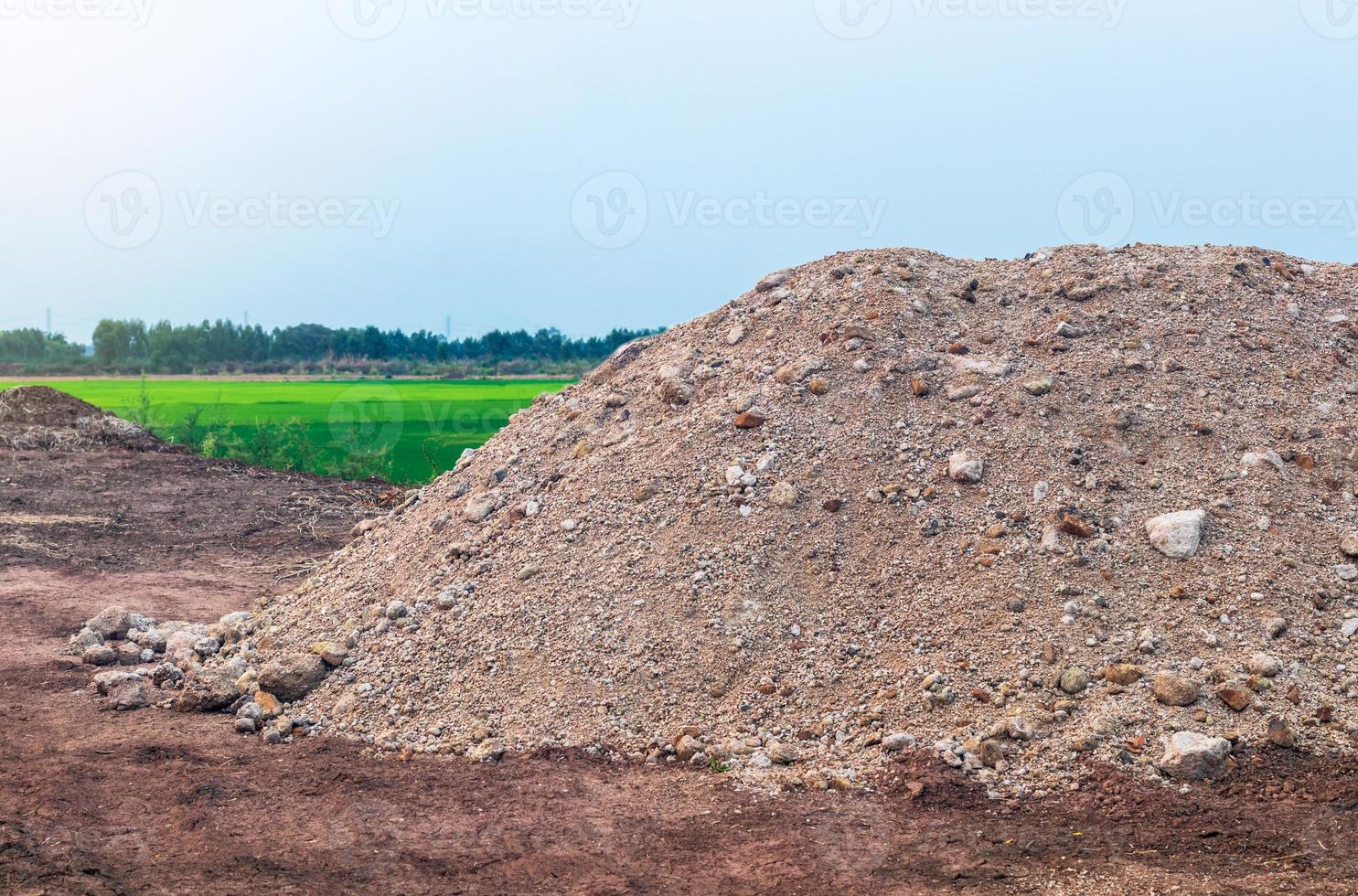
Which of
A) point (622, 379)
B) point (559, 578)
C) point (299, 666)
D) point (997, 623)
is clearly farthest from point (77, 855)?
point (622, 379)

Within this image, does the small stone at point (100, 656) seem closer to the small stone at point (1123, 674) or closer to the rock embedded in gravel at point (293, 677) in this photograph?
the rock embedded in gravel at point (293, 677)

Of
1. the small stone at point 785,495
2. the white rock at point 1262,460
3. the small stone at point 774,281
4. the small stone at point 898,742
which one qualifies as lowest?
the small stone at point 898,742

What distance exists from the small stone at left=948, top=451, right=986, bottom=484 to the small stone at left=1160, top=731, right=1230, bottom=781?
6.92ft

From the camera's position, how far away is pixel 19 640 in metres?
8.38

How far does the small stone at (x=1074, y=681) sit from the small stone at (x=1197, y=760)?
54 centimetres

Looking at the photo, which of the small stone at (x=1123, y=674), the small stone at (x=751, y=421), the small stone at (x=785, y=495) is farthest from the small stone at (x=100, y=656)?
the small stone at (x=1123, y=674)

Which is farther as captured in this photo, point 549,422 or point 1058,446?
point 549,422

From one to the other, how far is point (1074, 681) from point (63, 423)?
18101 millimetres

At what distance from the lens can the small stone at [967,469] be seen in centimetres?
670

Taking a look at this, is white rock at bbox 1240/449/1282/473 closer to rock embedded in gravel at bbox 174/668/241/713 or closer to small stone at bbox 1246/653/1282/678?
small stone at bbox 1246/653/1282/678

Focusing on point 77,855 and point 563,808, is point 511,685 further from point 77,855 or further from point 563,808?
point 77,855

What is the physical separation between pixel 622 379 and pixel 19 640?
5.11 m

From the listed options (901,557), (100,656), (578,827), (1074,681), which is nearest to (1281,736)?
(1074,681)

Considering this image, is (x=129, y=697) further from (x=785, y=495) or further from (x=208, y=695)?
(x=785, y=495)
